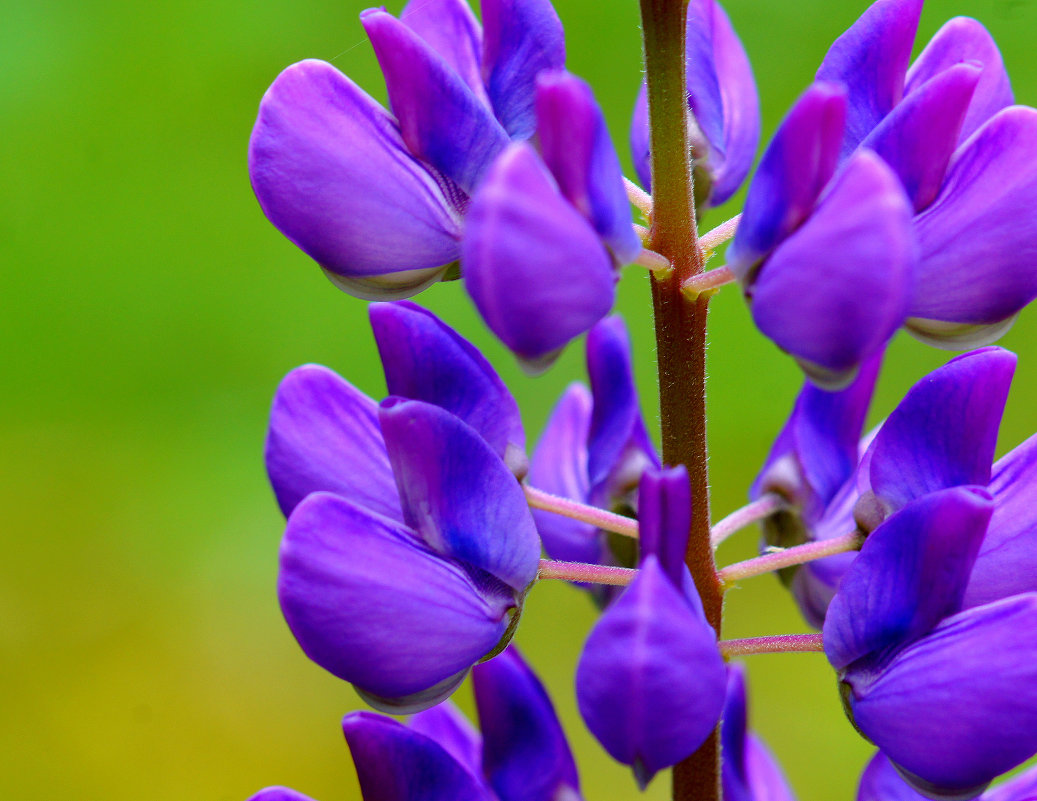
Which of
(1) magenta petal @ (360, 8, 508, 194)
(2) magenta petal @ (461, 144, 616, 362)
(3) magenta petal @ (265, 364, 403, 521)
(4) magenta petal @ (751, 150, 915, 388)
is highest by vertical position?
(1) magenta petal @ (360, 8, 508, 194)

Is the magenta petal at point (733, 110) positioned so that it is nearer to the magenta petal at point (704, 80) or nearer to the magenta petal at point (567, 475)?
the magenta petal at point (704, 80)

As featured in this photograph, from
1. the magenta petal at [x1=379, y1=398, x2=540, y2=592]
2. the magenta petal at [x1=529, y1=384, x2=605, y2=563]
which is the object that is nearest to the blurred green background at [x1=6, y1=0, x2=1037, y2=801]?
the magenta petal at [x1=529, y1=384, x2=605, y2=563]

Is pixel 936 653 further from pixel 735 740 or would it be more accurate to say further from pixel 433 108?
pixel 433 108

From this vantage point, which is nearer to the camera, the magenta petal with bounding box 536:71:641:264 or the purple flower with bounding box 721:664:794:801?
the magenta petal with bounding box 536:71:641:264

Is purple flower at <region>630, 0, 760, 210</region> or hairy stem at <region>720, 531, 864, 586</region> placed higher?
purple flower at <region>630, 0, 760, 210</region>

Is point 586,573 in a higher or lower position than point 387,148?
lower

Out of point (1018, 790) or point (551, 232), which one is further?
point (1018, 790)

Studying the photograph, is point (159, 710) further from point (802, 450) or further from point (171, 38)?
point (802, 450)

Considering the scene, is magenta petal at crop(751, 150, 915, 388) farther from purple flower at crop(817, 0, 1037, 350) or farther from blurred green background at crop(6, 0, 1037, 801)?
blurred green background at crop(6, 0, 1037, 801)

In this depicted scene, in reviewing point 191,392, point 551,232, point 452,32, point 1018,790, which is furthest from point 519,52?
point 191,392

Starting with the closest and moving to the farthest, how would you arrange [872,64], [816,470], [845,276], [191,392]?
1. [845,276]
2. [872,64]
3. [816,470]
4. [191,392]
